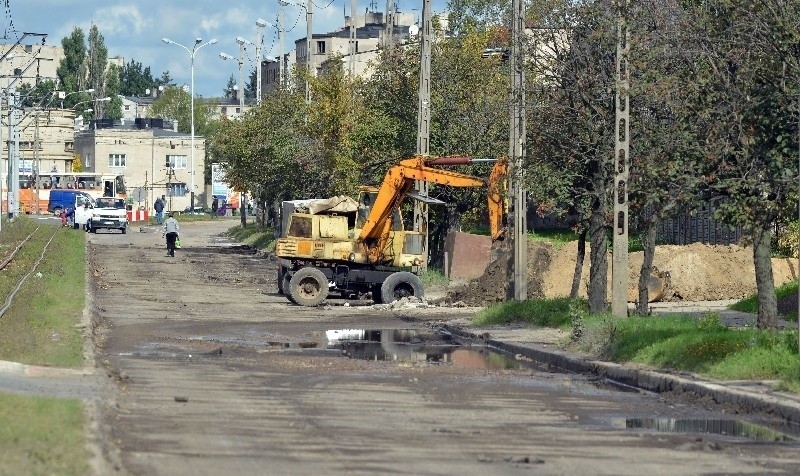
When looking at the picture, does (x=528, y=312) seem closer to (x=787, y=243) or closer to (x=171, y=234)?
(x=787, y=243)

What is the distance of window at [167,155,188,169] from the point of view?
13488 centimetres

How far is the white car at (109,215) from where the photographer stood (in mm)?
83375

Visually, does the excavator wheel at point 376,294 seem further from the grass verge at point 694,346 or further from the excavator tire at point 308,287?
the grass verge at point 694,346

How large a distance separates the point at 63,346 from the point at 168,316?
11114 millimetres

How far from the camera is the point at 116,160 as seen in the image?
134 metres

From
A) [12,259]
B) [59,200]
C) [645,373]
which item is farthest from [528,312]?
[59,200]

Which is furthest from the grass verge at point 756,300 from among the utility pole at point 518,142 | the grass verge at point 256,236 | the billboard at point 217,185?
the billboard at point 217,185

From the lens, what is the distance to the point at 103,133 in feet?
434

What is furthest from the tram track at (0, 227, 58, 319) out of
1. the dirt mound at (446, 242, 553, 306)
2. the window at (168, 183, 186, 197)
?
the window at (168, 183, 186, 197)

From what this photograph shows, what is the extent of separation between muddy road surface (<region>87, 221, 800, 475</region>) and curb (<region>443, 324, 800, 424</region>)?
12.8 inches

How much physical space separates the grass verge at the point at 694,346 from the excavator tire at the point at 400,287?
11.3 metres

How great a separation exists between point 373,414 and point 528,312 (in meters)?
14.8

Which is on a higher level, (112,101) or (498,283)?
(112,101)

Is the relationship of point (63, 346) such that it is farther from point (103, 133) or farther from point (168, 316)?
point (103, 133)
